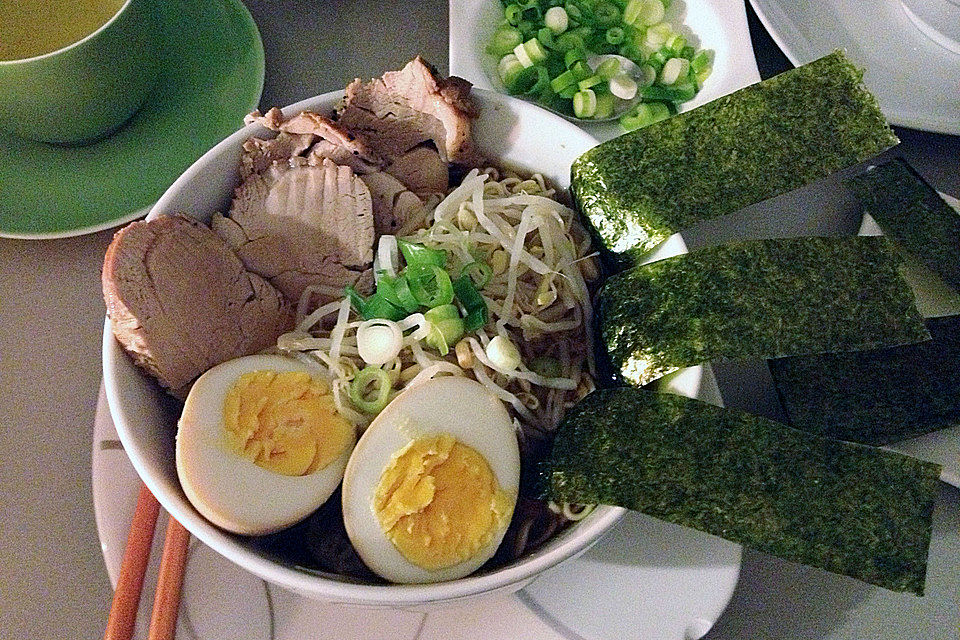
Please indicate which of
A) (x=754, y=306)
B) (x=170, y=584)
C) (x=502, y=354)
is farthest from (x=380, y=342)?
(x=754, y=306)

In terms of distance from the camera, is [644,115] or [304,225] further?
[644,115]

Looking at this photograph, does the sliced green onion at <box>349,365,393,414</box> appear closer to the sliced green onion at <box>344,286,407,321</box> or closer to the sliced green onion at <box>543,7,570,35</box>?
the sliced green onion at <box>344,286,407,321</box>

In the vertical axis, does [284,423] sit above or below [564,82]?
below

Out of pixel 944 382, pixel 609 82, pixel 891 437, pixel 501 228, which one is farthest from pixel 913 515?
pixel 609 82

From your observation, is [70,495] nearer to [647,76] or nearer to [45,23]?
[45,23]

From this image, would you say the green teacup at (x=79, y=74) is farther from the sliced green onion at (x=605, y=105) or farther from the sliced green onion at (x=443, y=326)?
the sliced green onion at (x=605, y=105)
